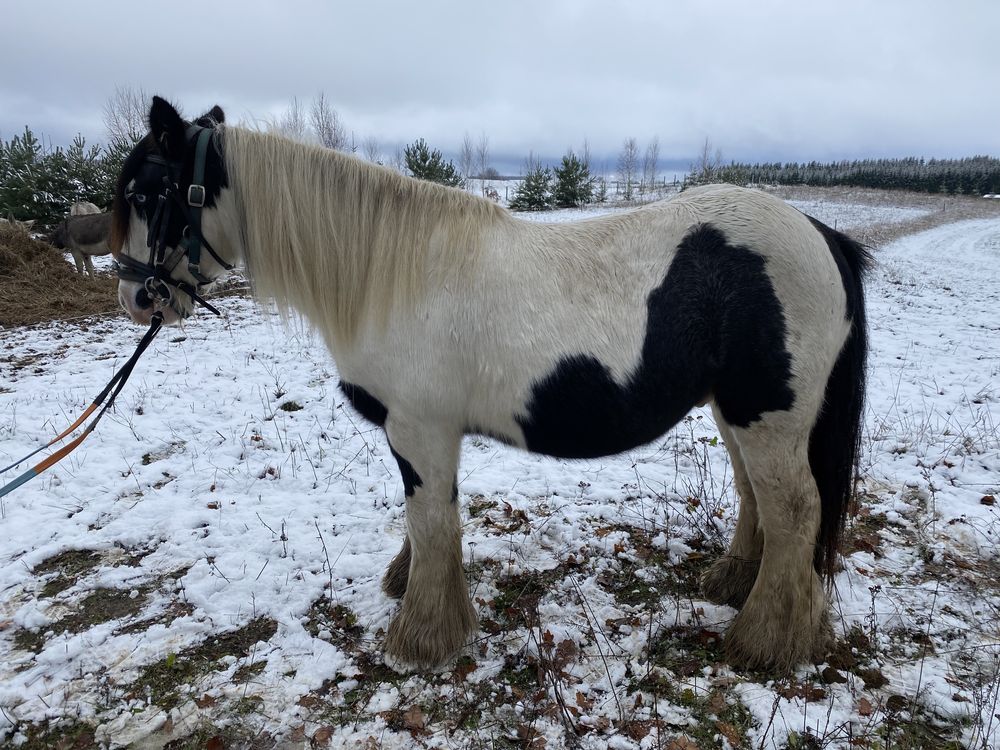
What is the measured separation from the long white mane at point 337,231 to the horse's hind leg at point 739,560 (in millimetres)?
1812

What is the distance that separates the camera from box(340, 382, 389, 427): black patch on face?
2.30m

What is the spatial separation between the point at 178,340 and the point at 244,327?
1.00 m

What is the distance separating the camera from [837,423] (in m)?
2.45

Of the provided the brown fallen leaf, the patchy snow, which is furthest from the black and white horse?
the patchy snow

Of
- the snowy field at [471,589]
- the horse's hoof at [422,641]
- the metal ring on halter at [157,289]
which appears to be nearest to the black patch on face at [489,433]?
the snowy field at [471,589]

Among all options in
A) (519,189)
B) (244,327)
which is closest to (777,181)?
(519,189)

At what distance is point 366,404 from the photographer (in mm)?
2338

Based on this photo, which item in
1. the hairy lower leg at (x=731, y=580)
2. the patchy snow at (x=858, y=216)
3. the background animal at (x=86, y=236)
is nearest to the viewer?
the hairy lower leg at (x=731, y=580)

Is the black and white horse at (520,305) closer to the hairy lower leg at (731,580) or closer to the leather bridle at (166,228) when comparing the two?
the leather bridle at (166,228)

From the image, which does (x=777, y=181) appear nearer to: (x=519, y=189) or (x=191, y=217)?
(x=519, y=189)

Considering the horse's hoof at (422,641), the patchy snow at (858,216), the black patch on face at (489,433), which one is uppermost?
the patchy snow at (858,216)

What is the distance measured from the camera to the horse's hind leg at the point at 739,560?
2.82 meters

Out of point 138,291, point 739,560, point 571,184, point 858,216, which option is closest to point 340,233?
point 138,291

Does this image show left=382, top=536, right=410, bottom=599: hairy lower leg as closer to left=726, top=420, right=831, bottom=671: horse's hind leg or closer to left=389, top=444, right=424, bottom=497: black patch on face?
left=389, top=444, right=424, bottom=497: black patch on face
